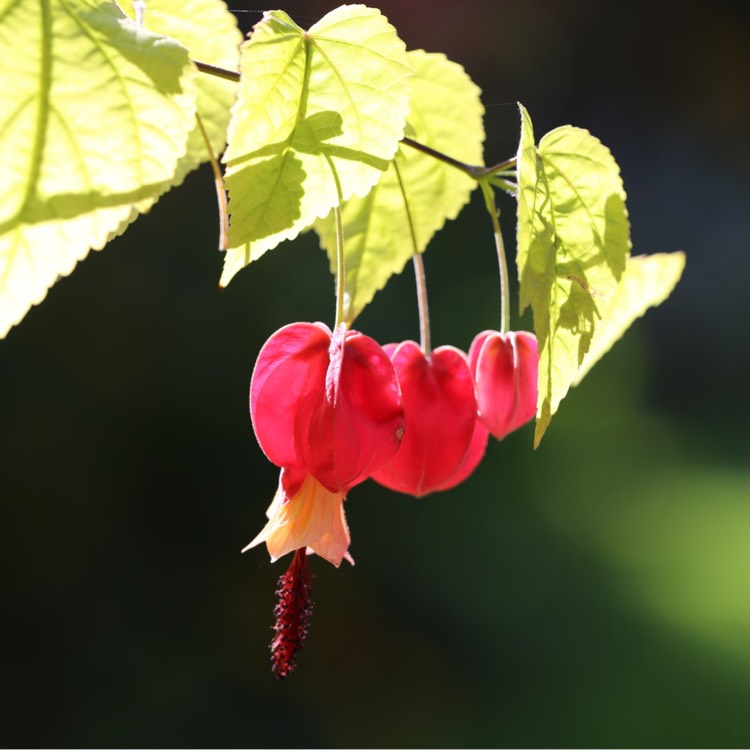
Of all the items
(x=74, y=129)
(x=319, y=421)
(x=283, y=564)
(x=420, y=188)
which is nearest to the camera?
(x=74, y=129)

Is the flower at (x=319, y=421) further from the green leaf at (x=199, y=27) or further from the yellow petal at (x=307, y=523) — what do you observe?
the green leaf at (x=199, y=27)

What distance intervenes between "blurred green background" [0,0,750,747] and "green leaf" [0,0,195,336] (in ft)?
5.32

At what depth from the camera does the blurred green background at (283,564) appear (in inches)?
74.2

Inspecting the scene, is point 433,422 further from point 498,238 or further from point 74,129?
point 74,129

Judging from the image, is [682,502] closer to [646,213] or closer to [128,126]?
[646,213]

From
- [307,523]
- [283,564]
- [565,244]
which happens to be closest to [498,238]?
[565,244]

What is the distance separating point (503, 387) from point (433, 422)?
36 mm

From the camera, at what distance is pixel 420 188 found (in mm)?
537

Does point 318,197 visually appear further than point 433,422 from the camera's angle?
No

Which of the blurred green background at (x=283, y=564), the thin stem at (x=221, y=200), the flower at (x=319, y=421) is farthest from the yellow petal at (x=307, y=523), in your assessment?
the blurred green background at (x=283, y=564)

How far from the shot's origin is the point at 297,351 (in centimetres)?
42

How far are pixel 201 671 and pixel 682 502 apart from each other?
1.05m

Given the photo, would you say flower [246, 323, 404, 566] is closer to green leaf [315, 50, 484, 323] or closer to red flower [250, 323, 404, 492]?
red flower [250, 323, 404, 492]

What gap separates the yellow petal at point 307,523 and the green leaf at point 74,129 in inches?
6.1
